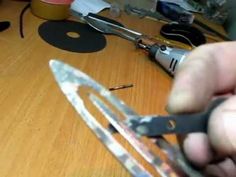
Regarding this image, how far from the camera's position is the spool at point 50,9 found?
0.83 m

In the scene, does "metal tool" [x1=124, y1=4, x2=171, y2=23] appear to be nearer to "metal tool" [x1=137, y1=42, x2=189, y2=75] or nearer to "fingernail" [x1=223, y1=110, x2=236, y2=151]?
"metal tool" [x1=137, y1=42, x2=189, y2=75]

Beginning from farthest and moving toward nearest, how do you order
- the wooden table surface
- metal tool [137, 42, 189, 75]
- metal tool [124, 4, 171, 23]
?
metal tool [124, 4, 171, 23] → metal tool [137, 42, 189, 75] → the wooden table surface

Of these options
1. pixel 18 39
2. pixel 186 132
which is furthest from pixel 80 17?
pixel 186 132

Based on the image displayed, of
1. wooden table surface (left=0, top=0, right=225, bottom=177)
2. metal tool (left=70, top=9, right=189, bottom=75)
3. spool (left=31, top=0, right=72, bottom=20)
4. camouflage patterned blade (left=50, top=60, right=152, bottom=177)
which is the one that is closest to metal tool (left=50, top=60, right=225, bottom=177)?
camouflage patterned blade (left=50, top=60, right=152, bottom=177)

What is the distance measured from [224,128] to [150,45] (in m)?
0.50

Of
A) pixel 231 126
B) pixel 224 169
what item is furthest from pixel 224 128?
pixel 224 169

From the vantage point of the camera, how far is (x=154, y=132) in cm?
34

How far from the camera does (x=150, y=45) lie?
0.81m

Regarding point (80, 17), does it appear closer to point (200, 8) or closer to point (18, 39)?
point (18, 39)

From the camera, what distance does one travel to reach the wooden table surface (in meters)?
0.48

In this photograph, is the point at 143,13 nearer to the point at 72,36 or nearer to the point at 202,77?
the point at 72,36

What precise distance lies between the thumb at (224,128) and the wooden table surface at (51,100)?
19 cm

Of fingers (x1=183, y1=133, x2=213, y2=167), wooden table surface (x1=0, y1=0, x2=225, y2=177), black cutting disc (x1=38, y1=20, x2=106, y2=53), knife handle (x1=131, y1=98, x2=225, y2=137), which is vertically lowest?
black cutting disc (x1=38, y1=20, x2=106, y2=53)

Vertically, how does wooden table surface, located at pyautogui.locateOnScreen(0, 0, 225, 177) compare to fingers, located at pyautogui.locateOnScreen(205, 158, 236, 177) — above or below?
below
